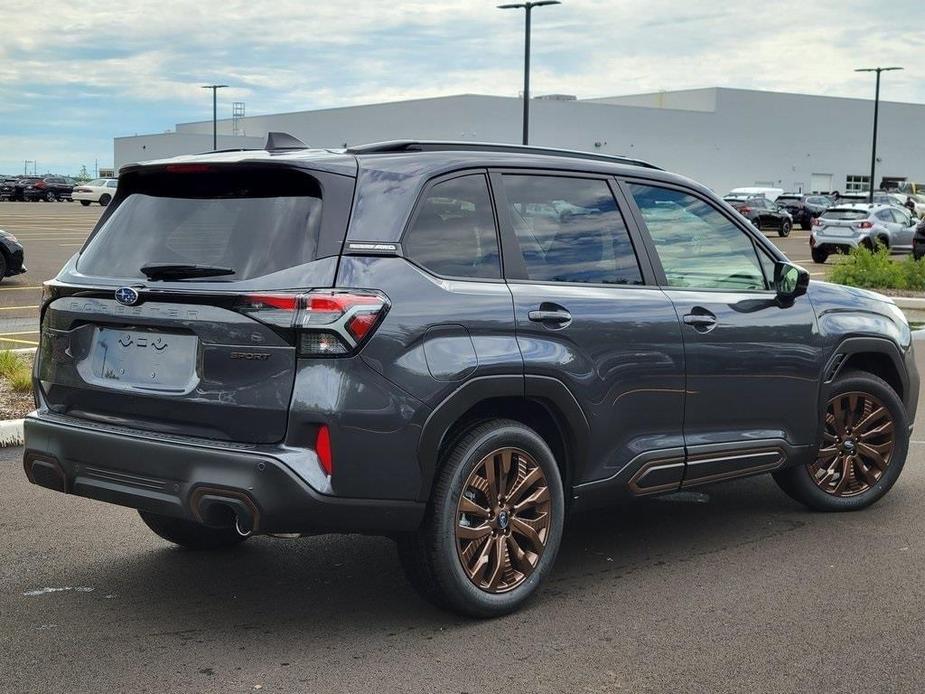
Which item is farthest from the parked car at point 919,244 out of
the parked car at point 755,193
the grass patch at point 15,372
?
the parked car at point 755,193

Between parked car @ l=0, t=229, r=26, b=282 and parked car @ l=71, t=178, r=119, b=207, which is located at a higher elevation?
parked car @ l=71, t=178, r=119, b=207

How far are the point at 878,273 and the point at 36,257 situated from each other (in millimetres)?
16409

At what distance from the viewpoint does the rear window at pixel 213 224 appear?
4.57 m

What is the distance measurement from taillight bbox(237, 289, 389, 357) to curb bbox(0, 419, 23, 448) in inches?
181

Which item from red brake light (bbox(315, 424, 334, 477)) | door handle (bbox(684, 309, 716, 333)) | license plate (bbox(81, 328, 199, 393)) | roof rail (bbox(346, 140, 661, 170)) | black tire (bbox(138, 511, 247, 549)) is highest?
roof rail (bbox(346, 140, 661, 170))

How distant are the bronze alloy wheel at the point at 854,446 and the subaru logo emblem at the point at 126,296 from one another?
365 cm

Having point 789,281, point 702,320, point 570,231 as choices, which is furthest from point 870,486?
point 570,231

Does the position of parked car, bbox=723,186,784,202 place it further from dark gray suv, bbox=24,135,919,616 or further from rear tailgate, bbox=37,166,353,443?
rear tailgate, bbox=37,166,353,443

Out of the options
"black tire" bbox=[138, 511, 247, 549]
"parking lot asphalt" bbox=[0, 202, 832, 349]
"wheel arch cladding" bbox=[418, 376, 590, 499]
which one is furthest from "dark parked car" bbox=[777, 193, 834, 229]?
"wheel arch cladding" bbox=[418, 376, 590, 499]

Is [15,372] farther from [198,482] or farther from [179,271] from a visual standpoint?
[198,482]

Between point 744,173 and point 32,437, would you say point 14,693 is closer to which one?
point 32,437

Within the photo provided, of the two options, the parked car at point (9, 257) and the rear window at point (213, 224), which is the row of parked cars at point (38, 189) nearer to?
the parked car at point (9, 257)

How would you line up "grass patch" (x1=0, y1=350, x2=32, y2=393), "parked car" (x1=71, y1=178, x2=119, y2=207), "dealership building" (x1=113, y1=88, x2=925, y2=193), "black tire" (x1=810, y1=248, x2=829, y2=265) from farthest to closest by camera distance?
"dealership building" (x1=113, y1=88, x2=925, y2=193) < "parked car" (x1=71, y1=178, x2=119, y2=207) < "black tire" (x1=810, y1=248, x2=829, y2=265) < "grass patch" (x1=0, y1=350, x2=32, y2=393)

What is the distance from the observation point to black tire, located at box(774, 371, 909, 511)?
6.62 m
